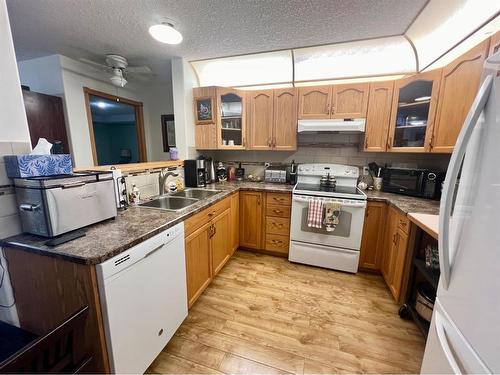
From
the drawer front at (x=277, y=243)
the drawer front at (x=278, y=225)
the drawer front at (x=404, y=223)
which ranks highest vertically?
the drawer front at (x=404, y=223)

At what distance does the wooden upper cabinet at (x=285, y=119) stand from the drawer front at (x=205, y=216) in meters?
1.04

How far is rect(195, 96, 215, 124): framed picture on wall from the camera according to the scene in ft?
8.84

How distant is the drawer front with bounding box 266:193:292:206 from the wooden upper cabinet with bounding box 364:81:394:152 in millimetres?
1093

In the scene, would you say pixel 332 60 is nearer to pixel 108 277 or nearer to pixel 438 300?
pixel 438 300

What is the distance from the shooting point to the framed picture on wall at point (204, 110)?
2.70m

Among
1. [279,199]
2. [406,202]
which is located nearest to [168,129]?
[279,199]

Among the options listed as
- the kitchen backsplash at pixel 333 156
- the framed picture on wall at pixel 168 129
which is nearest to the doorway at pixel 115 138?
the framed picture on wall at pixel 168 129

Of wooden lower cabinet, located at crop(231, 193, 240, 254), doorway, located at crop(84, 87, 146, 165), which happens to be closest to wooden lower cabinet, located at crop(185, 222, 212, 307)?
wooden lower cabinet, located at crop(231, 193, 240, 254)

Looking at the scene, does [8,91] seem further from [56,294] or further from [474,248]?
[474,248]

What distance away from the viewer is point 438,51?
2008 mm

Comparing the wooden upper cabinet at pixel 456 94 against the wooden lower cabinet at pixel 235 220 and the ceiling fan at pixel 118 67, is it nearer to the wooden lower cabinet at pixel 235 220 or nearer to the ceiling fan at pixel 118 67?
the wooden lower cabinet at pixel 235 220

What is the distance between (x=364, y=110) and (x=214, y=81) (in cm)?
196

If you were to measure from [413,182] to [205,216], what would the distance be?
2.15m

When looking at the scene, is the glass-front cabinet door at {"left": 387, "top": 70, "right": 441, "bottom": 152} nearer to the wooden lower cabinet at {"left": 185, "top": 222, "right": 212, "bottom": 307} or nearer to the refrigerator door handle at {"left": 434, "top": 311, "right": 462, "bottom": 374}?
the refrigerator door handle at {"left": 434, "top": 311, "right": 462, "bottom": 374}
